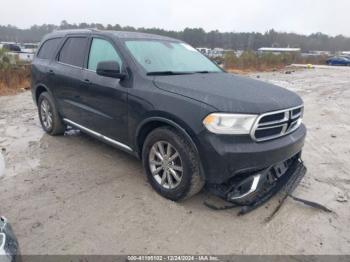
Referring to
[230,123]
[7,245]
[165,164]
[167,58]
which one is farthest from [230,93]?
[7,245]

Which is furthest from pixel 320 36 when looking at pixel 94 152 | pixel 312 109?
pixel 94 152

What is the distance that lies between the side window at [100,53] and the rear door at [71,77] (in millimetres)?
191

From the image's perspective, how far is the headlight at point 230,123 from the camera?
2.85 meters

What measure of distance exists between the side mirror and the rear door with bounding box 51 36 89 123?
820 mm

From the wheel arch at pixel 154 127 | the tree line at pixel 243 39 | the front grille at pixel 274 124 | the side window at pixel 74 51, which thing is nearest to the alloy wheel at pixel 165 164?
the wheel arch at pixel 154 127

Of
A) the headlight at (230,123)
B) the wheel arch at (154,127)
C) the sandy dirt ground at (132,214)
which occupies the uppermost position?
the headlight at (230,123)

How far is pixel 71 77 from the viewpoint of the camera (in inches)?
178

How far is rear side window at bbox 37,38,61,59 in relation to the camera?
522 cm

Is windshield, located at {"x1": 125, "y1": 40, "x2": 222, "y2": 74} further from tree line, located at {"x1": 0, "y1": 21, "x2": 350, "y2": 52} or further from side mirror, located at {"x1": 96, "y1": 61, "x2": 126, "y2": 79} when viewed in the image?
tree line, located at {"x1": 0, "y1": 21, "x2": 350, "y2": 52}

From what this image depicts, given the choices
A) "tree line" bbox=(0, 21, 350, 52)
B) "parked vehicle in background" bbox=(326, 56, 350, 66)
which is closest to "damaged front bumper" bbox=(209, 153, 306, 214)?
"tree line" bbox=(0, 21, 350, 52)

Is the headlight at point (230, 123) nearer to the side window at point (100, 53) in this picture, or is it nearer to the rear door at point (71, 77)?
the side window at point (100, 53)

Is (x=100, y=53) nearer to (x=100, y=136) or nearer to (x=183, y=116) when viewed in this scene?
(x=100, y=136)

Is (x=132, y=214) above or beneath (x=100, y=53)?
beneath

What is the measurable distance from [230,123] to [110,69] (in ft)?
5.07
